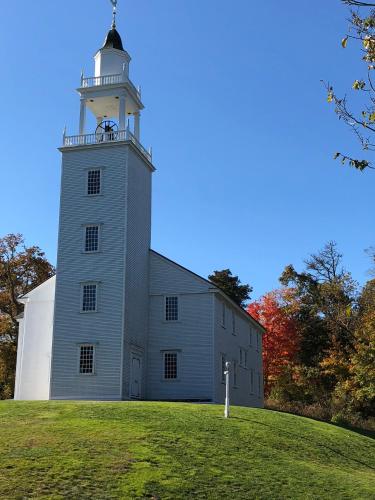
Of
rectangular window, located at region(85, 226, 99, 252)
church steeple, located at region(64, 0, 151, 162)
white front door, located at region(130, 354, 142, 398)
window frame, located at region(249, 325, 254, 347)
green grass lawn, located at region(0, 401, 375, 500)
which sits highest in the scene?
church steeple, located at region(64, 0, 151, 162)

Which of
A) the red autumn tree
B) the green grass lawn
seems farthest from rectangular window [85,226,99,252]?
the red autumn tree

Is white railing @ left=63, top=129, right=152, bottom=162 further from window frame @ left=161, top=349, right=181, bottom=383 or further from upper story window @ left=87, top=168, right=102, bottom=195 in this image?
window frame @ left=161, top=349, right=181, bottom=383

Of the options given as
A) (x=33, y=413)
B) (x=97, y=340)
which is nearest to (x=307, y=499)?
(x=33, y=413)

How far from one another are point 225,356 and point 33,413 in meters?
18.6

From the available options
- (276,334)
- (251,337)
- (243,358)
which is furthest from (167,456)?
(276,334)

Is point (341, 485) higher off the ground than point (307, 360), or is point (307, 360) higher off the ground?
point (307, 360)

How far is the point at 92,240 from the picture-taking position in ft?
116

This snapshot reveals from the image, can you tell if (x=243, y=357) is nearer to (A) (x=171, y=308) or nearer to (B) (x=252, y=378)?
(B) (x=252, y=378)

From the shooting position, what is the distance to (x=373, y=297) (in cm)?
5012

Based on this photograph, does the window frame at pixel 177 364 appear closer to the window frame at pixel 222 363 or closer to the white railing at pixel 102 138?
→ the window frame at pixel 222 363

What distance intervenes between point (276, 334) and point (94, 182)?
29.6 meters

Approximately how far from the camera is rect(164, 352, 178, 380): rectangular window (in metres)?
35.8

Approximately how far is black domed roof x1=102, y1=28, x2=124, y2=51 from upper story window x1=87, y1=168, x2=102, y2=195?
7.90 m

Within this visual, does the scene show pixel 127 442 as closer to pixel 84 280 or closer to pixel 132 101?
pixel 84 280
